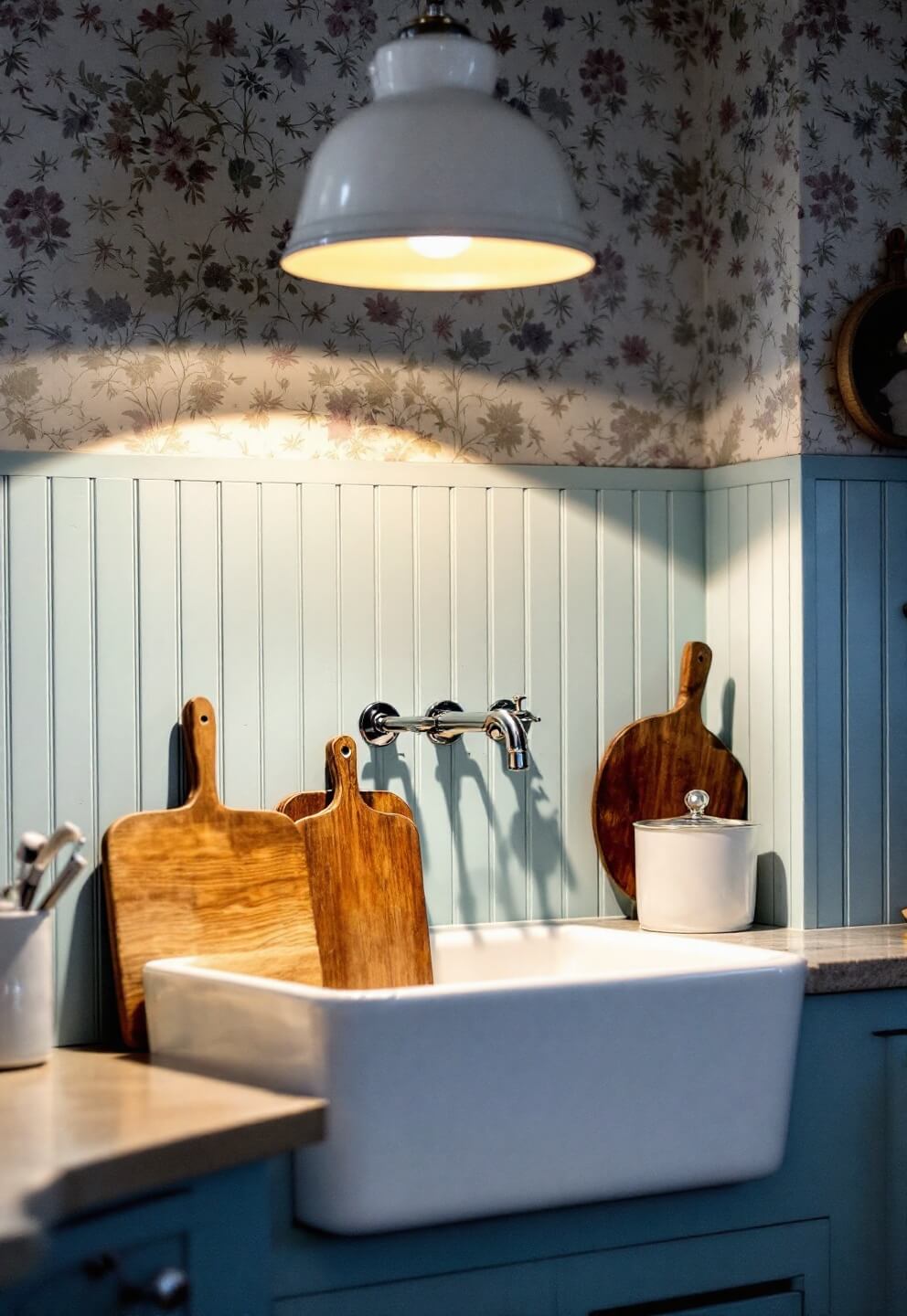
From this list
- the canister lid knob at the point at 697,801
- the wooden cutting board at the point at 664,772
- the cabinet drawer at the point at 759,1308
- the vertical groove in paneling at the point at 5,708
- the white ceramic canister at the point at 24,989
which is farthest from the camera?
the wooden cutting board at the point at 664,772

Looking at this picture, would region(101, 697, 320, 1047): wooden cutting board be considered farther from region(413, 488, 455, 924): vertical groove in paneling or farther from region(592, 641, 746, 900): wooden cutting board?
region(592, 641, 746, 900): wooden cutting board

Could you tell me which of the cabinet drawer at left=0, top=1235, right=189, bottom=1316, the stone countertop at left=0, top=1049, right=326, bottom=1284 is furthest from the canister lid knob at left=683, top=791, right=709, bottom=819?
the cabinet drawer at left=0, top=1235, right=189, bottom=1316

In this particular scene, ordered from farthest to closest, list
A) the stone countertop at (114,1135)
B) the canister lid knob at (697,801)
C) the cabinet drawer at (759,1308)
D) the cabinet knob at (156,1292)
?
the canister lid knob at (697,801), the cabinet drawer at (759,1308), the cabinet knob at (156,1292), the stone countertop at (114,1135)

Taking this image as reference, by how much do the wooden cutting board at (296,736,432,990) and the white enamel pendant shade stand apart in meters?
0.84

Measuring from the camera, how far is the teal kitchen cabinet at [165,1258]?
4.65ft

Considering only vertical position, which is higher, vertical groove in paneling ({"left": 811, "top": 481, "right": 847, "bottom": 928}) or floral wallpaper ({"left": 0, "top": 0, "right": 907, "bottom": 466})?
floral wallpaper ({"left": 0, "top": 0, "right": 907, "bottom": 466})

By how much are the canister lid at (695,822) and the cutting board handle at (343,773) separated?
415 millimetres

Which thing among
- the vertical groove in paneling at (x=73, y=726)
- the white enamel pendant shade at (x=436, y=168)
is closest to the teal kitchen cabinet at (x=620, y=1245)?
the vertical groove in paneling at (x=73, y=726)

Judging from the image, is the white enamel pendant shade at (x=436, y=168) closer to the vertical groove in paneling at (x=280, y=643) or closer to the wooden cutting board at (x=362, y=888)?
the vertical groove in paneling at (x=280, y=643)

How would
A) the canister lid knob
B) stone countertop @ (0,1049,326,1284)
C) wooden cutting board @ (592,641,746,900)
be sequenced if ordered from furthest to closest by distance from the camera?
1. wooden cutting board @ (592,641,746,900)
2. the canister lid knob
3. stone countertop @ (0,1049,326,1284)

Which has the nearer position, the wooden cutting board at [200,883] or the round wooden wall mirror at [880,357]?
the wooden cutting board at [200,883]

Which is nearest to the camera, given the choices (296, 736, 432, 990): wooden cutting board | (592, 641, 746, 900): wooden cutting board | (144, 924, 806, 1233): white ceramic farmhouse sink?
(144, 924, 806, 1233): white ceramic farmhouse sink

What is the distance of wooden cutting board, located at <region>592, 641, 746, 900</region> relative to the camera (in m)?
2.42

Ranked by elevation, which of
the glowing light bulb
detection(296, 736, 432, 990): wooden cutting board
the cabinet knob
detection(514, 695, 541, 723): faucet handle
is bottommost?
the cabinet knob
